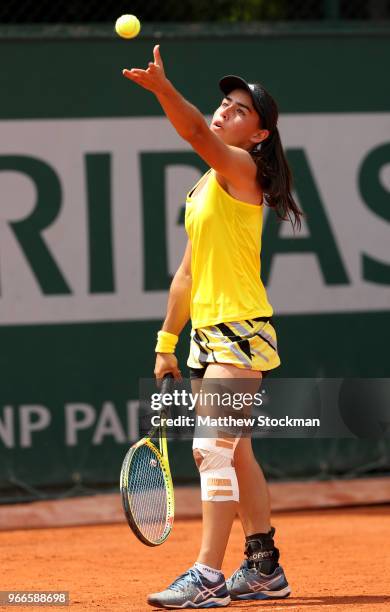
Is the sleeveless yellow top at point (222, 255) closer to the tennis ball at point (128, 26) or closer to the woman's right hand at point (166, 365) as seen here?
the woman's right hand at point (166, 365)

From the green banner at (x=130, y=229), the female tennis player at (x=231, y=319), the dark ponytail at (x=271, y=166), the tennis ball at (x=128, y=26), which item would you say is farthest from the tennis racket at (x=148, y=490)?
the green banner at (x=130, y=229)

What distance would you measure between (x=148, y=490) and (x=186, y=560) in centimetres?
119

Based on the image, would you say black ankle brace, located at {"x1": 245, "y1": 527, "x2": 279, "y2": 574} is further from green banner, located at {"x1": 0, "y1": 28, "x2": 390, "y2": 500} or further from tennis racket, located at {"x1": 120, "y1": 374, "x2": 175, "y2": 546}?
green banner, located at {"x1": 0, "y1": 28, "x2": 390, "y2": 500}

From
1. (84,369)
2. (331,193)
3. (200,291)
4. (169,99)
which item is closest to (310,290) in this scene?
(331,193)

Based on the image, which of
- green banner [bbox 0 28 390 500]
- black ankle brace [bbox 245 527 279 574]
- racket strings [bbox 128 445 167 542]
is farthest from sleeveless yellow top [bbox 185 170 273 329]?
green banner [bbox 0 28 390 500]

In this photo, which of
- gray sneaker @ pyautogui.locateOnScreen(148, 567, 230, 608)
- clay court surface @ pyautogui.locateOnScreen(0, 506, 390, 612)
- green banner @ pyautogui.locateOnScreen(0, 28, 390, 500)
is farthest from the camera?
green banner @ pyautogui.locateOnScreen(0, 28, 390, 500)

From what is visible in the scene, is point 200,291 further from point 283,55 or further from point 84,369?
point 283,55

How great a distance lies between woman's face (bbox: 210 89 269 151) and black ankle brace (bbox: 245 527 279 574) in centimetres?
124

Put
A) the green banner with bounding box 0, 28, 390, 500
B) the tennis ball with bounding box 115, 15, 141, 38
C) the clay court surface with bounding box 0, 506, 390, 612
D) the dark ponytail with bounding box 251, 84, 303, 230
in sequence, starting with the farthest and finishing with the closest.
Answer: the green banner with bounding box 0, 28, 390, 500 → the clay court surface with bounding box 0, 506, 390, 612 → the dark ponytail with bounding box 251, 84, 303, 230 → the tennis ball with bounding box 115, 15, 141, 38

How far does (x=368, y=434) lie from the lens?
6348mm

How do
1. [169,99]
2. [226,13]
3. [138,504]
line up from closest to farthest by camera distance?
1. [169,99]
2. [138,504]
3. [226,13]

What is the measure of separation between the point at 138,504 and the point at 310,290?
2.68 meters

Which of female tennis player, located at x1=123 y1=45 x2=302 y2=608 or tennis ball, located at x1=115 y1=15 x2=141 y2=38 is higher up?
tennis ball, located at x1=115 y1=15 x2=141 y2=38

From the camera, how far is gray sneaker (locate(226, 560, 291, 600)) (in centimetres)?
400
